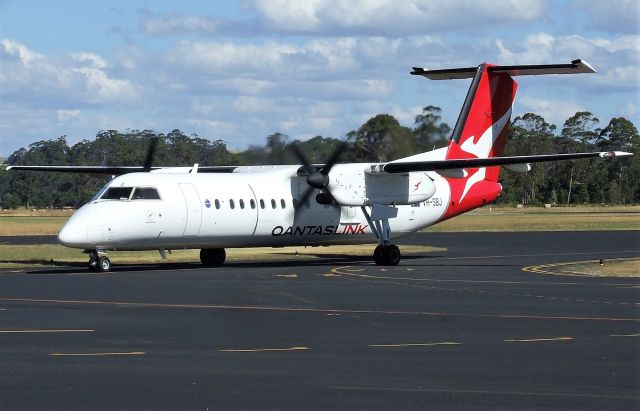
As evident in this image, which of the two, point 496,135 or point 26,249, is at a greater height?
point 496,135

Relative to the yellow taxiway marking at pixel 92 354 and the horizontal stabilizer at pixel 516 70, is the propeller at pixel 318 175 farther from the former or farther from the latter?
the yellow taxiway marking at pixel 92 354

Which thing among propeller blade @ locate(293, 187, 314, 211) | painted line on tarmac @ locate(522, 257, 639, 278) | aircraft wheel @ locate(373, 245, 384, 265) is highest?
propeller blade @ locate(293, 187, 314, 211)

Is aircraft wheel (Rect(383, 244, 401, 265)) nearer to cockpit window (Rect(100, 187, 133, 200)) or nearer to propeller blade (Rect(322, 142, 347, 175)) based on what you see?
propeller blade (Rect(322, 142, 347, 175))

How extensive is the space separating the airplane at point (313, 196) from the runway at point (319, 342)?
2141 mm

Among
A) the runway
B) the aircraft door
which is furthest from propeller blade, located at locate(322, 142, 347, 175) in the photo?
the runway

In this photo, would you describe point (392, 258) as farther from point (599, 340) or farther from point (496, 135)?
point (599, 340)

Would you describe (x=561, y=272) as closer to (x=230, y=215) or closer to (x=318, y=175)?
(x=318, y=175)

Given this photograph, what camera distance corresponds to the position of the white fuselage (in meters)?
30.8

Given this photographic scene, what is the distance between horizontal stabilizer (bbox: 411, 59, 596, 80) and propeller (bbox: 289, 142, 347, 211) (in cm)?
618

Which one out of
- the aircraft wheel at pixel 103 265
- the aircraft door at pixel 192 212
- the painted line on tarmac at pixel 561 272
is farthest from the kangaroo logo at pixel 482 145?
the aircraft wheel at pixel 103 265

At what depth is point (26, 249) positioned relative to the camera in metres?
43.4

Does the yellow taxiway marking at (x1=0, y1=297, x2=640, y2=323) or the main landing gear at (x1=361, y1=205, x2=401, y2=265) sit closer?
the yellow taxiway marking at (x1=0, y1=297, x2=640, y2=323)

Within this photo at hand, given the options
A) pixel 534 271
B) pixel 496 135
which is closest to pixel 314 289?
pixel 534 271

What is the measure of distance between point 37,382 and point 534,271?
67.5 ft
